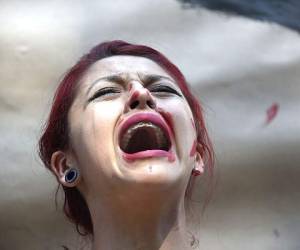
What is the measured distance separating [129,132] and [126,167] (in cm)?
5

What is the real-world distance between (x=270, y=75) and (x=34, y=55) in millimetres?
418

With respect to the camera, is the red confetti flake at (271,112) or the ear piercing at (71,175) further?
the red confetti flake at (271,112)

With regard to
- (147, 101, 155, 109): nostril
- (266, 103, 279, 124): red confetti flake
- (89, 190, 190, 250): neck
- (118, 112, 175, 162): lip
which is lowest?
(266, 103, 279, 124): red confetti flake

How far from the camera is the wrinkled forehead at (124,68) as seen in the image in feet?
3.15

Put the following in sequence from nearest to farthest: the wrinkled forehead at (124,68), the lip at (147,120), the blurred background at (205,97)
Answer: the lip at (147,120), the wrinkled forehead at (124,68), the blurred background at (205,97)

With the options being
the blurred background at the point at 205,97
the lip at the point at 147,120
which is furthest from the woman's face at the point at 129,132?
the blurred background at the point at 205,97

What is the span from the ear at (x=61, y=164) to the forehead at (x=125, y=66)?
0.39ft

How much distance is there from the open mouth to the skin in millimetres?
13

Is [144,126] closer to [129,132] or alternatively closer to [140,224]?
[129,132]

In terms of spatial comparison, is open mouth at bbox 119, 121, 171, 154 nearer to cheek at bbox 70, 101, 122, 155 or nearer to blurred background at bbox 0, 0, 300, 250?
cheek at bbox 70, 101, 122, 155

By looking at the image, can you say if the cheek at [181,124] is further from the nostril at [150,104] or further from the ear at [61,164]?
the ear at [61,164]

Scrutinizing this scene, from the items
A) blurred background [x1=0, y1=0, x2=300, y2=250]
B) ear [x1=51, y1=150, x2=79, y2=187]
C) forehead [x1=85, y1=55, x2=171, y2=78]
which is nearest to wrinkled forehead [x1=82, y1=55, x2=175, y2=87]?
forehead [x1=85, y1=55, x2=171, y2=78]

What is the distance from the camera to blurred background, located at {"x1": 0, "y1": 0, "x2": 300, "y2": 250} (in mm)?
1219

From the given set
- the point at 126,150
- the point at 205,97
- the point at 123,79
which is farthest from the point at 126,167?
the point at 205,97
